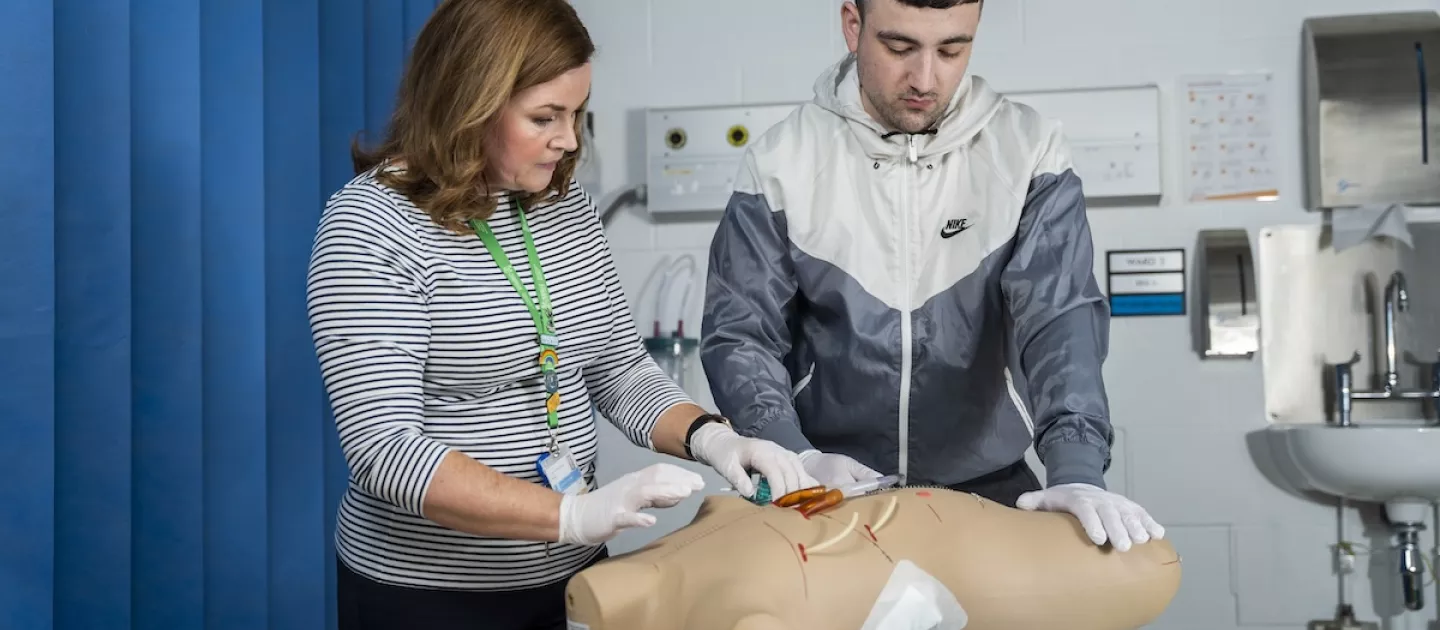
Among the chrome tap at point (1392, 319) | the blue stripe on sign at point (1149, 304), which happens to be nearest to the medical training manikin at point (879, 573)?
the blue stripe on sign at point (1149, 304)

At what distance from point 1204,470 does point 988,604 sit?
2.03 meters

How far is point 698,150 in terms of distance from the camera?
10.2 feet

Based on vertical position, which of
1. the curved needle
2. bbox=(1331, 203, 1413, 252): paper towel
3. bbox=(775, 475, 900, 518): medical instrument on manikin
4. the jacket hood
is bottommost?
the curved needle

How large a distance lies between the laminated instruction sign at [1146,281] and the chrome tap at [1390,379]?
390 millimetres

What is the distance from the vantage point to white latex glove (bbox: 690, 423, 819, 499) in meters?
1.31

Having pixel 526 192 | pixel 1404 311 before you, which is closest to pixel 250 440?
pixel 526 192

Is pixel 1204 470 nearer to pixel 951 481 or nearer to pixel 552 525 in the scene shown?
pixel 951 481

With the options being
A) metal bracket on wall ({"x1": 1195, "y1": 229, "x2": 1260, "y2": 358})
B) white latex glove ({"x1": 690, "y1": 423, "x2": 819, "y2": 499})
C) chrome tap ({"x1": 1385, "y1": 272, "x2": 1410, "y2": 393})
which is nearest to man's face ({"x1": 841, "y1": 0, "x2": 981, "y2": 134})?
white latex glove ({"x1": 690, "y1": 423, "x2": 819, "y2": 499})

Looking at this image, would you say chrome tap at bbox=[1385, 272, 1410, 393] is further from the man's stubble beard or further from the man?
the man's stubble beard

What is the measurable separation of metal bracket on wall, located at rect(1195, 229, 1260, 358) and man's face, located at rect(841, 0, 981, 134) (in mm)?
1503

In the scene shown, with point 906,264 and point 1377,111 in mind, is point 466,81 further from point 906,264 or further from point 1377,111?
point 1377,111

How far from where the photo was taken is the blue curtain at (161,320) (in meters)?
1.40

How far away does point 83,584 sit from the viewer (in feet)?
5.04

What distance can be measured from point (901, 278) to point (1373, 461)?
62.4 inches
